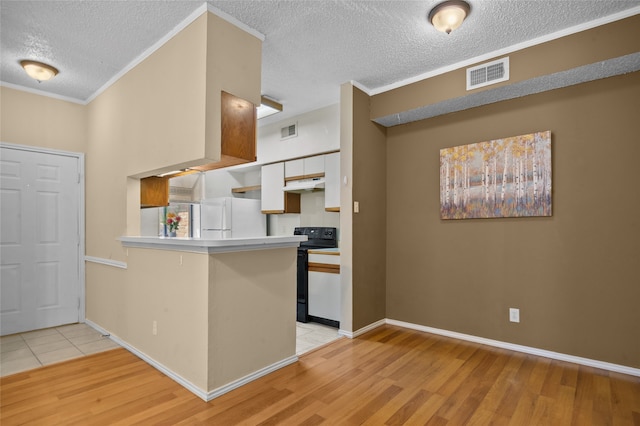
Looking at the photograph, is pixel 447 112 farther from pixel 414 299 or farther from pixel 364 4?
pixel 414 299

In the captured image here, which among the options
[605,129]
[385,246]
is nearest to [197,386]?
[385,246]

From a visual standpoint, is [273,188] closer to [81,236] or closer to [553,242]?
[81,236]

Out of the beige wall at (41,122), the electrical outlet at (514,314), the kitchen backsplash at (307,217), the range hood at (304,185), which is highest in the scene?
the beige wall at (41,122)

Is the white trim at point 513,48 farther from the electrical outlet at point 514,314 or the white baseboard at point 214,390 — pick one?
the white baseboard at point 214,390

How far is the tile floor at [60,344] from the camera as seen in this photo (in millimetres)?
2990

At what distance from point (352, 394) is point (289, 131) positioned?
346cm

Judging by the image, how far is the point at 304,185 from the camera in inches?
177

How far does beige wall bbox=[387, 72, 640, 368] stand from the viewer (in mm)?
2773

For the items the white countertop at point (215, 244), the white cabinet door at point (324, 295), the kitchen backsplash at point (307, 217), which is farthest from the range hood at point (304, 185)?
the white countertop at point (215, 244)

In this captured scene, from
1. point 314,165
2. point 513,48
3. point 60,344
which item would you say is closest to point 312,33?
point 513,48

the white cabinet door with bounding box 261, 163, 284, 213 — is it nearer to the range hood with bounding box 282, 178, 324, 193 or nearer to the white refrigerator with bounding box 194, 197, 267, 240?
the range hood with bounding box 282, 178, 324, 193

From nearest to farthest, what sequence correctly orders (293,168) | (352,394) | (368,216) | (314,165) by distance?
(352,394)
(368,216)
(314,165)
(293,168)

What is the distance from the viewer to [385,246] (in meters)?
4.13

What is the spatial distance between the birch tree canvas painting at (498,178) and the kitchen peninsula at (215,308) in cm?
178
